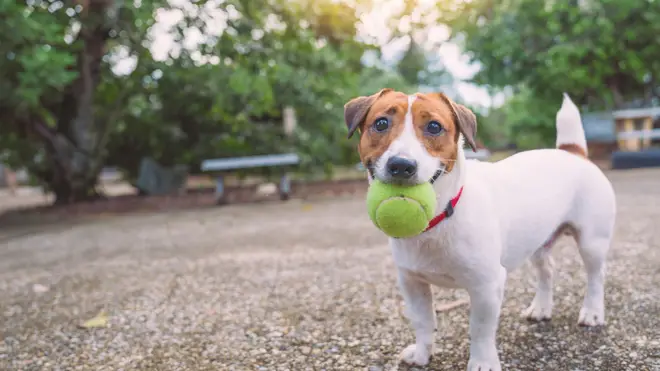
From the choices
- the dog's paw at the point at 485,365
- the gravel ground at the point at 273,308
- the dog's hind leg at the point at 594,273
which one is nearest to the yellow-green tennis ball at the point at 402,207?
the dog's paw at the point at 485,365

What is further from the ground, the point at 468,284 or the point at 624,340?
the point at 468,284

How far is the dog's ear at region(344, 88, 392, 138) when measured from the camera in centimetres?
214

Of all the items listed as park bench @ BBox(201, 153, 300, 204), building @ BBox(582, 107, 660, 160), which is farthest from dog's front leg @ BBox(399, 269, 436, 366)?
building @ BBox(582, 107, 660, 160)

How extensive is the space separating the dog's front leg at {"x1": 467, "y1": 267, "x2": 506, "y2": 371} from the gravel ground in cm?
18

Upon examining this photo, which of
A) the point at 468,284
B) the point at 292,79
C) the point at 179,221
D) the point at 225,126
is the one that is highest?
the point at 292,79

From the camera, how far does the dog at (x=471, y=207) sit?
Answer: 1984mm

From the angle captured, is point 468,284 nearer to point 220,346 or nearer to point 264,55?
point 220,346

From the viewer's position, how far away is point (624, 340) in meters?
2.56

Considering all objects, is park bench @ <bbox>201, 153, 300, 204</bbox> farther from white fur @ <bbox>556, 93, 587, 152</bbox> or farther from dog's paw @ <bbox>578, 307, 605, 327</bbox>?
dog's paw @ <bbox>578, 307, 605, 327</bbox>

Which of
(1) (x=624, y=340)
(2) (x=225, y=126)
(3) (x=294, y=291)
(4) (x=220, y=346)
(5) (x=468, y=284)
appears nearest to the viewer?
(5) (x=468, y=284)

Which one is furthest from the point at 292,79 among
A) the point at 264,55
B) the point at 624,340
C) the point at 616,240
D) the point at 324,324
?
the point at 624,340

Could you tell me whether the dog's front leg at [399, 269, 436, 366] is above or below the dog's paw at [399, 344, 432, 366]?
above

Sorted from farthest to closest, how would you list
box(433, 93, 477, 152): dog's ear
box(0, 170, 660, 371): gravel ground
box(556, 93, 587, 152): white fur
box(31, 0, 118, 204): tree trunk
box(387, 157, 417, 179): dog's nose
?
box(31, 0, 118, 204): tree trunk < box(556, 93, 587, 152): white fur < box(0, 170, 660, 371): gravel ground < box(433, 93, 477, 152): dog's ear < box(387, 157, 417, 179): dog's nose

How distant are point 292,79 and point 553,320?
22.9 feet
